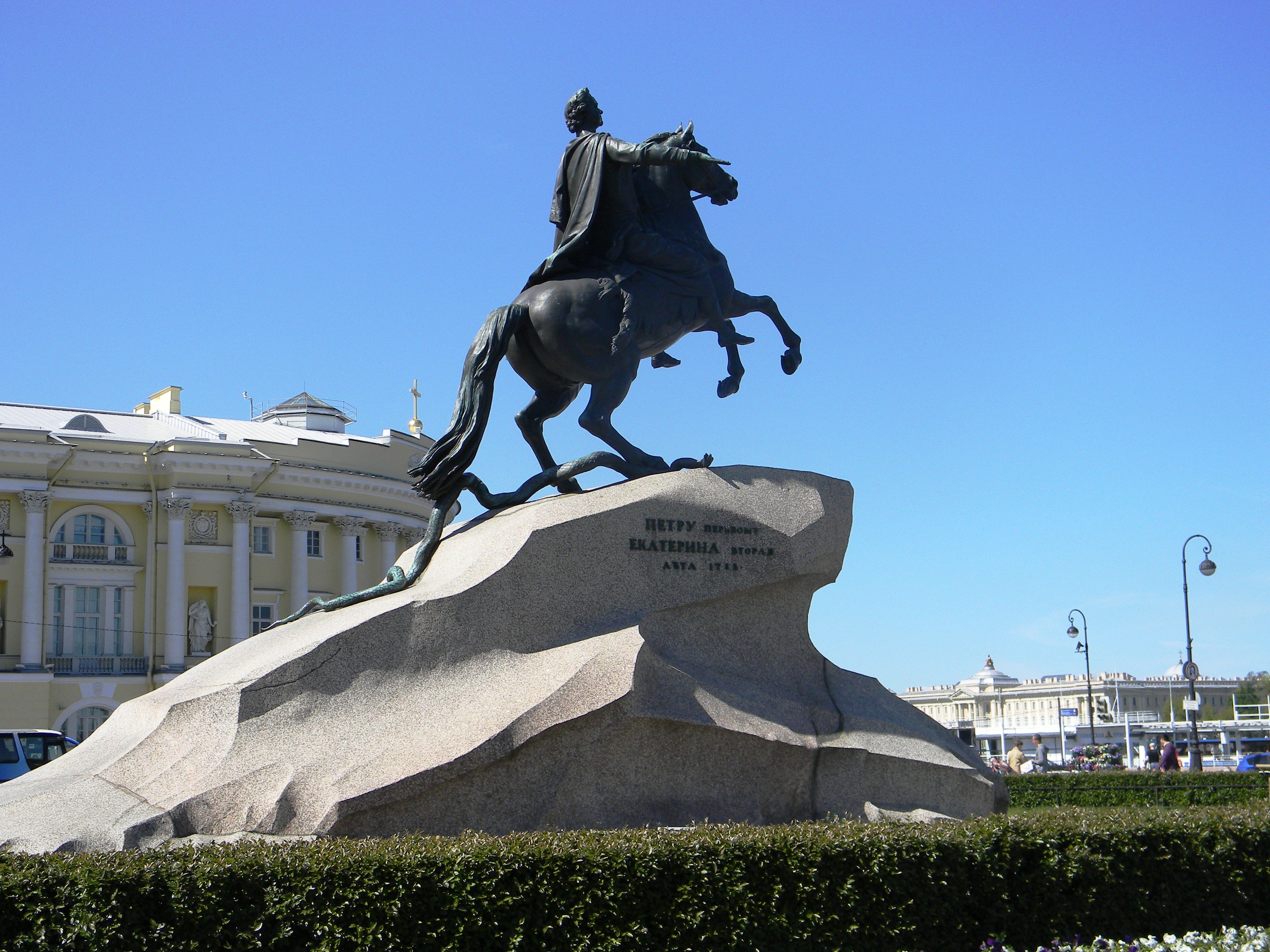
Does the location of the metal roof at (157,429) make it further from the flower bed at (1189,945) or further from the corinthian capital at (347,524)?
the flower bed at (1189,945)

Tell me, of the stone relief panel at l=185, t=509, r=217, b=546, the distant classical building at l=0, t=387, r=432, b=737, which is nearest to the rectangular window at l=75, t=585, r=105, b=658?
the distant classical building at l=0, t=387, r=432, b=737

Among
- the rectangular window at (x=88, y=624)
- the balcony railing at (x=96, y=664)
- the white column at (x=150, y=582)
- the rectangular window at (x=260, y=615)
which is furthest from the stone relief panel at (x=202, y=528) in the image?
the balcony railing at (x=96, y=664)

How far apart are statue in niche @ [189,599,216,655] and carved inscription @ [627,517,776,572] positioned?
44.9m

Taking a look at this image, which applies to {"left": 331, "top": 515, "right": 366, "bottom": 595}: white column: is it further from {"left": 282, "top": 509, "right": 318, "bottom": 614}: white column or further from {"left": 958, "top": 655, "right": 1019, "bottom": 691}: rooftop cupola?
{"left": 958, "top": 655, "right": 1019, "bottom": 691}: rooftop cupola

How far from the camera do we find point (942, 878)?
21.3 feet

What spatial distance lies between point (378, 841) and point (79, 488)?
4733 cm

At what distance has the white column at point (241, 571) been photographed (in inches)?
1993

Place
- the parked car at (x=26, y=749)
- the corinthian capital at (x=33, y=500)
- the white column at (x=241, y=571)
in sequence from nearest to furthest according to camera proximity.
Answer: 1. the parked car at (x=26, y=749)
2. the corinthian capital at (x=33, y=500)
3. the white column at (x=241, y=571)

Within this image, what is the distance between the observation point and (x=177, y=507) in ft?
164

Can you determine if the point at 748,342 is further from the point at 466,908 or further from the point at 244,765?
the point at 466,908

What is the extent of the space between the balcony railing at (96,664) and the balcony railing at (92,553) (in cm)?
356

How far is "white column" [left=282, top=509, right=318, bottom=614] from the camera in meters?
53.2

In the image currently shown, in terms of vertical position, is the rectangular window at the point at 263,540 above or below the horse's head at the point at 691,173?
above

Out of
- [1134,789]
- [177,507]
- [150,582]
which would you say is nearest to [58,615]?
[150,582]
